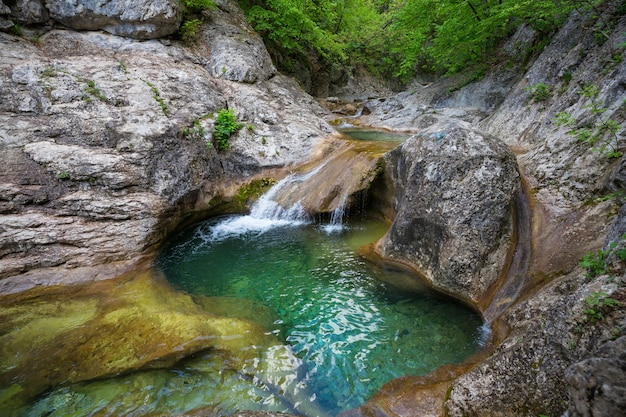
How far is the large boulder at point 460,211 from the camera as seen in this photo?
496cm

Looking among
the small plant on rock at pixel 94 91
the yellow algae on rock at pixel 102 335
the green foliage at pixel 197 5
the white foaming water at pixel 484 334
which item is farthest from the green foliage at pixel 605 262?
the green foliage at pixel 197 5

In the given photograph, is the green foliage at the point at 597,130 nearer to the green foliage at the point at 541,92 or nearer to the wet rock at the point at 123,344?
the green foliage at the point at 541,92

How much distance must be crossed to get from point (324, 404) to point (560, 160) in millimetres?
5750

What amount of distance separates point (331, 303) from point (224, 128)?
22.8 feet

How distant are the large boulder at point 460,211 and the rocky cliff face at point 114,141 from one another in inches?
210

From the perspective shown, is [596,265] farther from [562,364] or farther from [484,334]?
[484,334]

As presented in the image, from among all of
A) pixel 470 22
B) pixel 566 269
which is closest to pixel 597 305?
pixel 566 269

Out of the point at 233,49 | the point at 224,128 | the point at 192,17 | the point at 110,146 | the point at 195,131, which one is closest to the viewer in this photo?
the point at 110,146

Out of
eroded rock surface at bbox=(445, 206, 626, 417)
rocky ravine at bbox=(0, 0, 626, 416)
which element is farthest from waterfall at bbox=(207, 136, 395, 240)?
eroded rock surface at bbox=(445, 206, 626, 417)

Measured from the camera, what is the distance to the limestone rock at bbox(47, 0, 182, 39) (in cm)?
987

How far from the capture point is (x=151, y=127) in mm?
8242

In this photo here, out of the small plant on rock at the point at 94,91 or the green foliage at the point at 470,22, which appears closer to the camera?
the small plant on rock at the point at 94,91

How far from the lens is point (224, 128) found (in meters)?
9.75

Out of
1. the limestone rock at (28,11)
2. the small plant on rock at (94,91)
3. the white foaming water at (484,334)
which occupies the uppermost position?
the limestone rock at (28,11)
